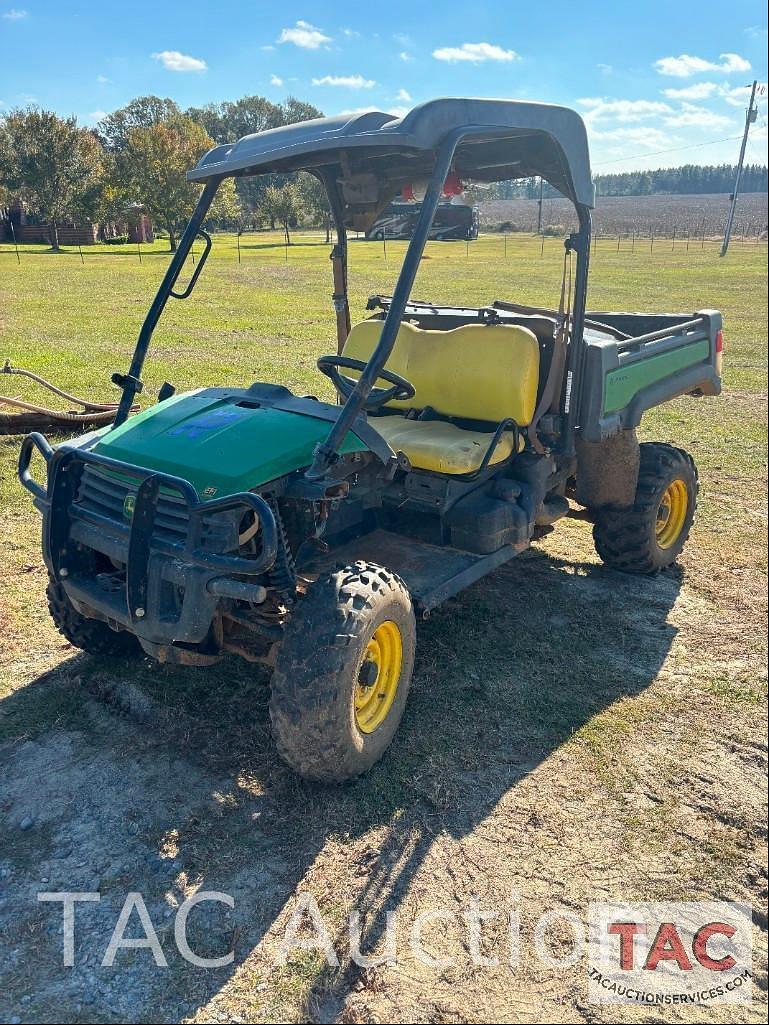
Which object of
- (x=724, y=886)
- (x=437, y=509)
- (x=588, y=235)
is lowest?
(x=724, y=886)

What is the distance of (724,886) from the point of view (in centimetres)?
279

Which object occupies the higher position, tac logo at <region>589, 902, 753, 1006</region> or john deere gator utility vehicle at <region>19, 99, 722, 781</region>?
john deere gator utility vehicle at <region>19, 99, 722, 781</region>

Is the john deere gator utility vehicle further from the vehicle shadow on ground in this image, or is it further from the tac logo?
the tac logo

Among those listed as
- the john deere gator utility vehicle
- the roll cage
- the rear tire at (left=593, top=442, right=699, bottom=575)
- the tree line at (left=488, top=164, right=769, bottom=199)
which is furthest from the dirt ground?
the tree line at (left=488, top=164, right=769, bottom=199)

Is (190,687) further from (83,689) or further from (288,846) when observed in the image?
(288,846)

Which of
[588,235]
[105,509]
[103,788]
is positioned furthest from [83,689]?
[588,235]

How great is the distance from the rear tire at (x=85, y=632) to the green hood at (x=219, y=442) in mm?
804

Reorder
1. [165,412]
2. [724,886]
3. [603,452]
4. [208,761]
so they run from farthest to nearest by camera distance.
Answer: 1. [603,452]
2. [165,412]
3. [208,761]
4. [724,886]

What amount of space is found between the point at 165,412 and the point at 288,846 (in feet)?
6.28

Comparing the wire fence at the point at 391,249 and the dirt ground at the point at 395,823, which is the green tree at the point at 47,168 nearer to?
the wire fence at the point at 391,249

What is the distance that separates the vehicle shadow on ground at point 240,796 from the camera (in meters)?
2.45

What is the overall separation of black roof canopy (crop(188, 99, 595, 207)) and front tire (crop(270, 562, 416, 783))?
1.71 m

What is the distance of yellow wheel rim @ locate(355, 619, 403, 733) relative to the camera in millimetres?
3262

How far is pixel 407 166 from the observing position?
4.22m
